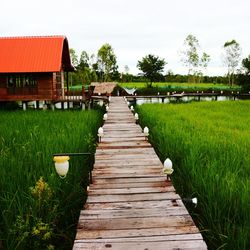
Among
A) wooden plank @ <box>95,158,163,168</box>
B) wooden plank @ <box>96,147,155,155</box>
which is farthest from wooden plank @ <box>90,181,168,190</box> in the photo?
wooden plank @ <box>96,147,155,155</box>

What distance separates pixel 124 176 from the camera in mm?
3932

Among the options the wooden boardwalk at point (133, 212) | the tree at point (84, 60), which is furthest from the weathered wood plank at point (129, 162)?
the tree at point (84, 60)

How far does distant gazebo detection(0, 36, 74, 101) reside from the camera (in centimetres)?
1437

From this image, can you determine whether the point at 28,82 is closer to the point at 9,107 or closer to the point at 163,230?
the point at 9,107

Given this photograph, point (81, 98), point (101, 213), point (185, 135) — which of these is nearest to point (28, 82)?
point (81, 98)

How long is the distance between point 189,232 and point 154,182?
4.04 feet

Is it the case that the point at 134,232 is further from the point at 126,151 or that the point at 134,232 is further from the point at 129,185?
Result: the point at 126,151

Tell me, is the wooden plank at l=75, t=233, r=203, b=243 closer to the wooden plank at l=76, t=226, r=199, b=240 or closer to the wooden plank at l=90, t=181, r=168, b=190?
the wooden plank at l=76, t=226, r=199, b=240

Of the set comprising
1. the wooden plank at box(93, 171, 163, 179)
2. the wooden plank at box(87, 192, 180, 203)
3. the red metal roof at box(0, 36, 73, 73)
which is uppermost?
the red metal roof at box(0, 36, 73, 73)

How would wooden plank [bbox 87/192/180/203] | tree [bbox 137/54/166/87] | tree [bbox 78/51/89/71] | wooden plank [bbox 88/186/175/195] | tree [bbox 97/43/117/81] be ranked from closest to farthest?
wooden plank [bbox 87/192/180/203] < wooden plank [bbox 88/186/175/195] < tree [bbox 137/54/166/87] < tree [bbox 97/43/117/81] < tree [bbox 78/51/89/71]

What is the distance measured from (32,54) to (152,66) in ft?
70.4

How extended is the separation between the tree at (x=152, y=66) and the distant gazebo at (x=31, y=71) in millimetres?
20440

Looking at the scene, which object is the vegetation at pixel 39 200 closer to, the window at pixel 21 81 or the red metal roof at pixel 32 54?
the red metal roof at pixel 32 54

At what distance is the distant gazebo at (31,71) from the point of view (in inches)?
566
